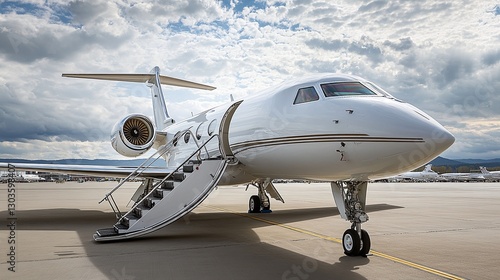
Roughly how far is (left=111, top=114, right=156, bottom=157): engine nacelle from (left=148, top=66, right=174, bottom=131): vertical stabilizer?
4350mm

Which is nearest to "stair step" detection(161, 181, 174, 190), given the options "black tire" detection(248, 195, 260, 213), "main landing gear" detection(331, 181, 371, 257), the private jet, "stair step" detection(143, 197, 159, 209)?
the private jet

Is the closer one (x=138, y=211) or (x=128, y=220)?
(x=128, y=220)

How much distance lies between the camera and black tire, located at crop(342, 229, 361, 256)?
24.7ft

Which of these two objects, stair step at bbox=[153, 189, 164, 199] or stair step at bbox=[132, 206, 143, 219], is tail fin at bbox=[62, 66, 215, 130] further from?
stair step at bbox=[132, 206, 143, 219]

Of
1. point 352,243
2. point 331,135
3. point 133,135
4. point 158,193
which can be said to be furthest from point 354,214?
point 133,135

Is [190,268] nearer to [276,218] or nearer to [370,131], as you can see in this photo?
[370,131]

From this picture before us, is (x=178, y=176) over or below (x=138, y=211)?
over

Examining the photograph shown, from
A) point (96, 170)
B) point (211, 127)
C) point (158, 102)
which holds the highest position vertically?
point (158, 102)

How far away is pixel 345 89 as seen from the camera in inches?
303

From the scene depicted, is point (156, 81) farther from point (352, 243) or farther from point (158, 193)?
point (352, 243)

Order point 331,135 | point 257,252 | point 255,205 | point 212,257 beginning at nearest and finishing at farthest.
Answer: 1. point 331,135
2. point 212,257
3. point 257,252
4. point 255,205

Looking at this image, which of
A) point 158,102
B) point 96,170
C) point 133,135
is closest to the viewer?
point 96,170

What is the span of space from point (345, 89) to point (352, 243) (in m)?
2.72

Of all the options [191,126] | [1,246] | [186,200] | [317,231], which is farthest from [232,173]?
[1,246]
